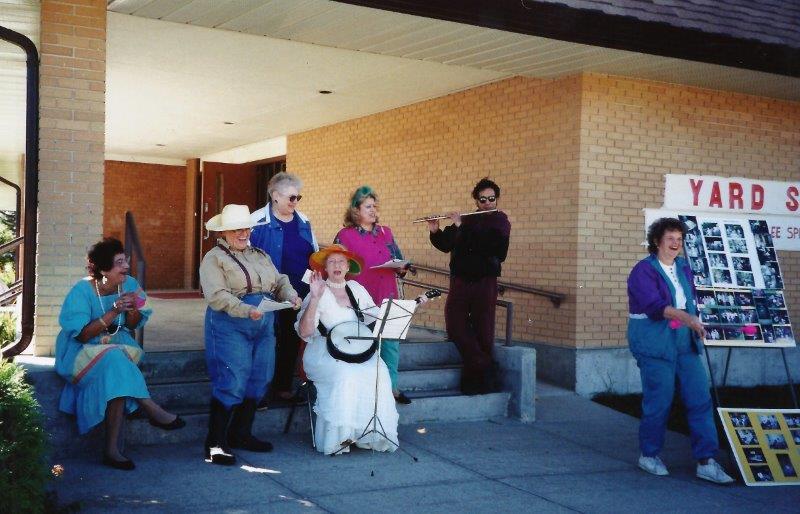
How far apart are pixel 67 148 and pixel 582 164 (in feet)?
16.5

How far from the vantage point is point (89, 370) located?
5.81 meters

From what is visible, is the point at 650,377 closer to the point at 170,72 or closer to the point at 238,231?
the point at 238,231

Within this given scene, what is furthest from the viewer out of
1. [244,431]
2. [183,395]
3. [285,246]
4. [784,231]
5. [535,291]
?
[784,231]

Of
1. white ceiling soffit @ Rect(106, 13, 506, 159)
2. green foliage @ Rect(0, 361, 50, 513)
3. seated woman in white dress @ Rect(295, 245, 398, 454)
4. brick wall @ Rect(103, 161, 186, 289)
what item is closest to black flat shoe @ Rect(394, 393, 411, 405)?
seated woman in white dress @ Rect(295, 245, 398, 454)

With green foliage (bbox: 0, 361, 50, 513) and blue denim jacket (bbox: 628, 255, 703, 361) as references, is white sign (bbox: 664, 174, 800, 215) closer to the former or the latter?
blue denim jacket (bbox: 628, 255, 703, 361)

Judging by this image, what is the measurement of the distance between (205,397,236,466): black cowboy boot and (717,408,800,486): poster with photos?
139 inches

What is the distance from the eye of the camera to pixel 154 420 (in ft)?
20.0

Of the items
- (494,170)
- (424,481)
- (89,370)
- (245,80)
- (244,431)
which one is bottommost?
(424,481)

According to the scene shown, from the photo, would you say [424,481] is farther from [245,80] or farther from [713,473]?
[245,80]

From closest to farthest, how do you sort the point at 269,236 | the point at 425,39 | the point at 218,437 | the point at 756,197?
the point at 218,437, the point at 269,236, the point at 425,39, the point at 756,197

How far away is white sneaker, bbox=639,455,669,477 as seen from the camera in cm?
633

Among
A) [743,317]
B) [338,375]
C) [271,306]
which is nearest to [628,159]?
[743,317]

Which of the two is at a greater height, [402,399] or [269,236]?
[269,236]

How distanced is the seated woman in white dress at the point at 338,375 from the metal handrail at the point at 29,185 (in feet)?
6.79
